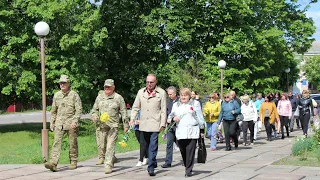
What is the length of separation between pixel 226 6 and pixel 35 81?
15.7 meters

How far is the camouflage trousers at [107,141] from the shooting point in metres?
11.0

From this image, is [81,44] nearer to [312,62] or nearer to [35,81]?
[35,81]

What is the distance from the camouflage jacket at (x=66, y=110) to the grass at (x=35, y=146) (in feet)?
7.22

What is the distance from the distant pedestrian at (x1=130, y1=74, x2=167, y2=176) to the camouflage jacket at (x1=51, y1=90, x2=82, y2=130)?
3.79 feet

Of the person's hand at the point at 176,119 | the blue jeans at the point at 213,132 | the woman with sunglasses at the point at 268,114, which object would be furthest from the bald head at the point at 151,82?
the woman with sunglasses at the point at 268,114

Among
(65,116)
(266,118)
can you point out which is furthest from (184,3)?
(65,116)

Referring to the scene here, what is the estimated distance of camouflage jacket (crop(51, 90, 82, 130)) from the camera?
37.0ft

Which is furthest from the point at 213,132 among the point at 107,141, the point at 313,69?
the point at 313,69

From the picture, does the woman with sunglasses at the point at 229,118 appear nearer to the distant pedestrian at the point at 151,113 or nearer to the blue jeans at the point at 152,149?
the distant pedestrian at the point at 151,113

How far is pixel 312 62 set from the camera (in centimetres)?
8912

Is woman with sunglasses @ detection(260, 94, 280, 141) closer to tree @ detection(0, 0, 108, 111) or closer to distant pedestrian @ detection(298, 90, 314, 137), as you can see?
distant pedestrian @ detection(298, 90, 314, 137)

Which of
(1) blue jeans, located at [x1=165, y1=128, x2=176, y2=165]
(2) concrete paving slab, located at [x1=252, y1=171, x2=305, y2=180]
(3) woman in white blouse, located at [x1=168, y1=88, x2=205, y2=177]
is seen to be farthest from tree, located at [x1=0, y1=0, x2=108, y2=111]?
(2) concrete paving slab, located at [x1=252, y1=171, x2=305, y2=180]

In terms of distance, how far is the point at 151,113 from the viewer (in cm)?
1084

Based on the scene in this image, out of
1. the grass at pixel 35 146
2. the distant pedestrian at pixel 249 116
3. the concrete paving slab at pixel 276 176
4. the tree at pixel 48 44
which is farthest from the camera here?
the tree at pixel 48 44
